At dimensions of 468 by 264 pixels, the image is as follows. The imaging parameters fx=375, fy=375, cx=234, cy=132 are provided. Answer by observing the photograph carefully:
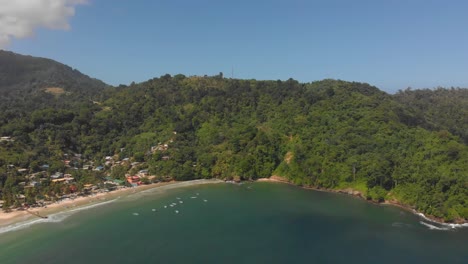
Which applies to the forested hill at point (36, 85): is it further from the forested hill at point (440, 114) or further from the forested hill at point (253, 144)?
the forested hill at point (440, 114)

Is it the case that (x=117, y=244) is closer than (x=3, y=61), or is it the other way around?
(x=117, y=244)

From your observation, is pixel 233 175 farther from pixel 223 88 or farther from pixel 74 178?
pixel 223 88

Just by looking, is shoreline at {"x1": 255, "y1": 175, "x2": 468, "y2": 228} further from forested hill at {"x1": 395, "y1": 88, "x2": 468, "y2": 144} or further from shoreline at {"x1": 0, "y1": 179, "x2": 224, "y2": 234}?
forested hill at {"x1": 395, "y1": 88, "x2": 468, "y2": 144}

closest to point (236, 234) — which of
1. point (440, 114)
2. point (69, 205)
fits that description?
point (69, 205)

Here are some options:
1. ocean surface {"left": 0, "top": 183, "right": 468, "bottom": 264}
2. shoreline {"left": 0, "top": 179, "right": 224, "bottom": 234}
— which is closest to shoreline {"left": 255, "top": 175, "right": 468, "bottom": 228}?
ocean surface {"left": 0, "top": 183, "right": 468, "bottom": 264}

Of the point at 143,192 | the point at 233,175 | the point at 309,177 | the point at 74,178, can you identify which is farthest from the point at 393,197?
the point at 74,178

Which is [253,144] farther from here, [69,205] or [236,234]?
[69,205]
